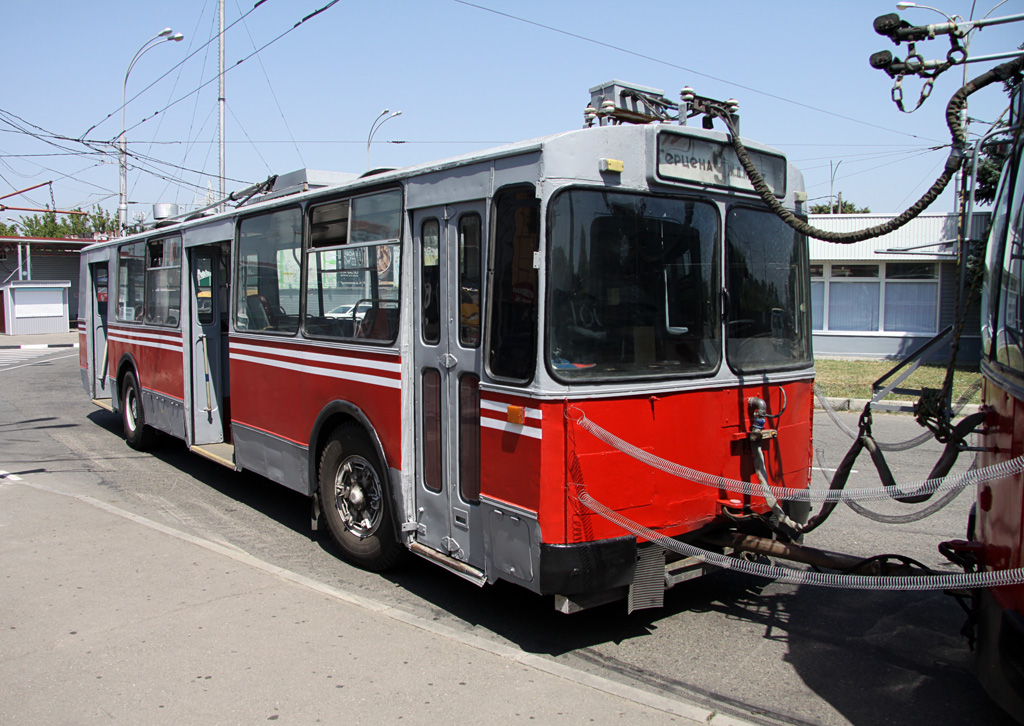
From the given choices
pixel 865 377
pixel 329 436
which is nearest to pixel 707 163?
pixel 329 436

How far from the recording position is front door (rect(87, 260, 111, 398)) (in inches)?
505

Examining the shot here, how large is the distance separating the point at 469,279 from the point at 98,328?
10001 mm

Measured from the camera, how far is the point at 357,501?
6.33m

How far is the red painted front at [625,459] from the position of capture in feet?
14.5

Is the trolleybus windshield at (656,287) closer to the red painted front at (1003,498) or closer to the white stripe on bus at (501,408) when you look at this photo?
the white stripe on bus at (501,408)

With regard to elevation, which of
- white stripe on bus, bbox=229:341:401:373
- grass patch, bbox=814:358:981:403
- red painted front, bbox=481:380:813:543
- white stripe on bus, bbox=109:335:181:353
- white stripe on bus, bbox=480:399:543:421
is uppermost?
white stripe on bus, bbox=229:341:401:373

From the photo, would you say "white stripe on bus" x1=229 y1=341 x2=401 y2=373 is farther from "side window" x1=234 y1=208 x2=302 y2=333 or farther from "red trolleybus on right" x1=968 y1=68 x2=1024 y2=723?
"red trolleybus on right" x1=968 y1=68 x2=1024 y2=723

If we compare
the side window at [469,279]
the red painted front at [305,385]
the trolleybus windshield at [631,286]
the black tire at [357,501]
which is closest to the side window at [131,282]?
the red painted front at [305,385]

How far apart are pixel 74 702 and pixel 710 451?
146 inches

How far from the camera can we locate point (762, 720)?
395cm

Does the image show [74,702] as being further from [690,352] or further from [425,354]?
[690,352]

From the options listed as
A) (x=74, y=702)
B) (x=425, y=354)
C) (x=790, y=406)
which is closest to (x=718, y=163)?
(x=790, y=406)

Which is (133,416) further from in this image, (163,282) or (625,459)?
(625,459)

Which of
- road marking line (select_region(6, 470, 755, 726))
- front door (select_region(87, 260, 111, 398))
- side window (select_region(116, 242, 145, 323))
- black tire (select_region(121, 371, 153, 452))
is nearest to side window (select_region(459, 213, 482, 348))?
road marking line (select_region(6, 470, 755, 726))
